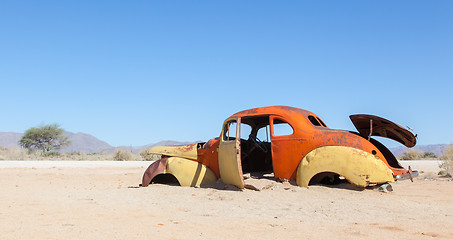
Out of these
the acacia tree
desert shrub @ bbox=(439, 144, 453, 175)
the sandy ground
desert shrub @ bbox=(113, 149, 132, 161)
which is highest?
the acacia tree

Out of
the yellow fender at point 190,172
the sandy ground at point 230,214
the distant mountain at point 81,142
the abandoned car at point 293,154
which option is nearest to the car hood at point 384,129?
the abandoned car at point 293,154

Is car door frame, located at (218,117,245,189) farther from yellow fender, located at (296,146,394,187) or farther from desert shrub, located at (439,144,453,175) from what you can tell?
desert shrub, located at (439,144,453,175)

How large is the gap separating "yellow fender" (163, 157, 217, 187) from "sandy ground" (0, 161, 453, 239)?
0.42 m

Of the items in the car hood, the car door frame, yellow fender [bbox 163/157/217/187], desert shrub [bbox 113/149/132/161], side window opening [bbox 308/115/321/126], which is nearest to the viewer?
the car hood

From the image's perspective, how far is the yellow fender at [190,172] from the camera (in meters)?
9.51

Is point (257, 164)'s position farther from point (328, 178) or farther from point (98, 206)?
point (98, 206)

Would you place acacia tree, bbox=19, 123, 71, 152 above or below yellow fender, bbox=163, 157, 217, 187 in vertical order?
above

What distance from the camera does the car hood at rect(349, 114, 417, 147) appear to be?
8031 millimetres

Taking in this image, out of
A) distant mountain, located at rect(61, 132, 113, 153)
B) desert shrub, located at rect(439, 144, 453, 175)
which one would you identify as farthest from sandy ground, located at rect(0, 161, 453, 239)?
distant mountain, located at rect(61, 132, 113, 153)

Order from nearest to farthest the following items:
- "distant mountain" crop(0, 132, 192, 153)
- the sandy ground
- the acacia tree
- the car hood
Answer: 1. the sandy ground
2. the car hood
3. the acacia tree
4. "distant mountain" crop(0, 132, 192, 153)

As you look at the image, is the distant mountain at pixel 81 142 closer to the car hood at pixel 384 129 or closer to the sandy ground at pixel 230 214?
the sandy ground at pixel 230 214

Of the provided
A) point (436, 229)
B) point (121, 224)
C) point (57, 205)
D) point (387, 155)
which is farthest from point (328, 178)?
point (57, 205)

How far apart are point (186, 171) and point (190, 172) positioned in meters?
0.11

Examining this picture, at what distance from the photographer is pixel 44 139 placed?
53.2 metres
